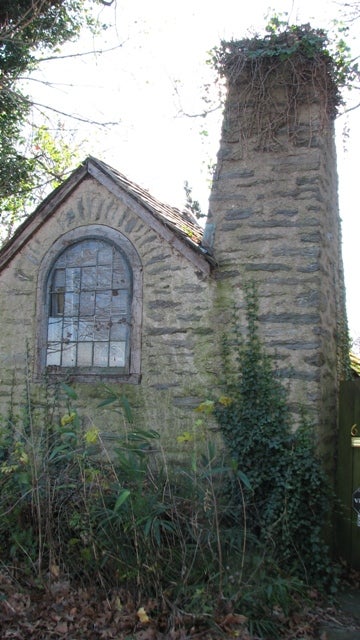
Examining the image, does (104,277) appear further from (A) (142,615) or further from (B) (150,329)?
(A) (142,615)

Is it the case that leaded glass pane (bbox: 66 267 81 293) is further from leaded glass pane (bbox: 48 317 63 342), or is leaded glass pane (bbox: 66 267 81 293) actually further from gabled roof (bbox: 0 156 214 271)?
gabled roof (bbox: 0 156 214 271)

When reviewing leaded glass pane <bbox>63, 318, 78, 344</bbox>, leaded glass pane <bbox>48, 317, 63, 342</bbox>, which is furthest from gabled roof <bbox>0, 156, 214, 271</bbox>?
leaded glass pane <bbox>63, 318, 78, 344</bbox>

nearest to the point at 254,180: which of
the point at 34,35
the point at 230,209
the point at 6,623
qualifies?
the point at 230,209

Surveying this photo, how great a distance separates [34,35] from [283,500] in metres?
8.92

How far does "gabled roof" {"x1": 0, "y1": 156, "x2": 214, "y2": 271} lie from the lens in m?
6.14

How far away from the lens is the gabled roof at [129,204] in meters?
6.14

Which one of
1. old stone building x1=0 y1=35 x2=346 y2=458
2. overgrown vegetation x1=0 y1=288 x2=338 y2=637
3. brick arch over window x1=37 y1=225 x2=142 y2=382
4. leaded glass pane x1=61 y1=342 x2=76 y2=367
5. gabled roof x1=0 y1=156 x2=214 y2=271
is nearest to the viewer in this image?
overgrown vegetation x1=0 y1=288 x2=338 y2=637

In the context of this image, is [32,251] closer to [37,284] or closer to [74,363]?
[37,284]

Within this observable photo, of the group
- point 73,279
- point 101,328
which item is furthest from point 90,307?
point 73,279

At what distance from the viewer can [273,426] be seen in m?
5.51

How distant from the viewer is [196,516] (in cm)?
450

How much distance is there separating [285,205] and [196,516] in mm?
3007

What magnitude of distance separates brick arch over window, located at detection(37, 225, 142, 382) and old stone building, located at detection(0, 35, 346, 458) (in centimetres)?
1

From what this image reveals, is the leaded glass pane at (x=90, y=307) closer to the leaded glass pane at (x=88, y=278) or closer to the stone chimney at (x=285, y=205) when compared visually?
the leaded glass pane at (x=88, y=278)
